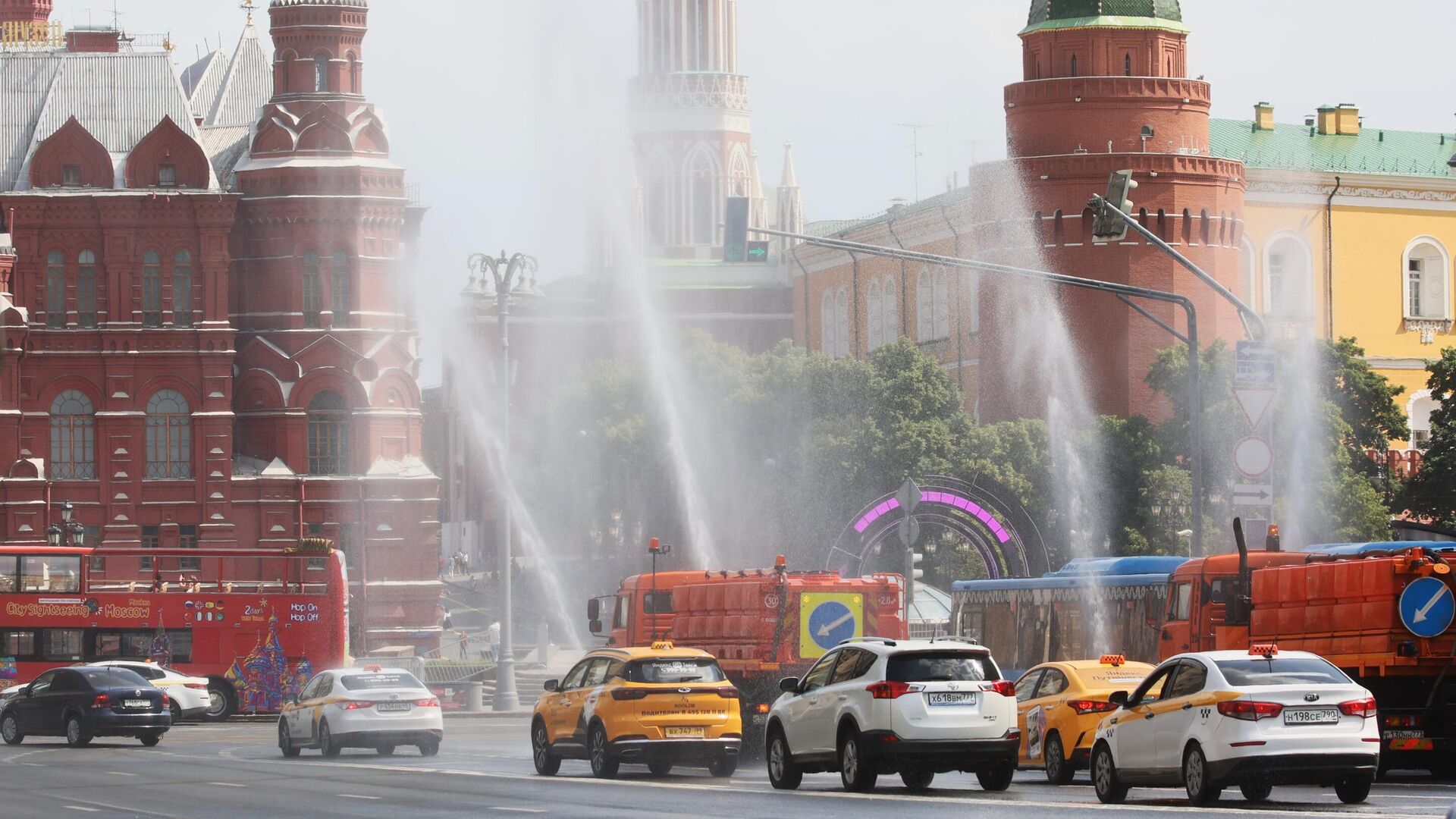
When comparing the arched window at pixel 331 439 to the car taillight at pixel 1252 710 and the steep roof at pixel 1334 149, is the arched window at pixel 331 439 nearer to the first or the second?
the steep roof at pixel 1334 149

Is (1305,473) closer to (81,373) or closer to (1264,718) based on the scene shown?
(81,373)

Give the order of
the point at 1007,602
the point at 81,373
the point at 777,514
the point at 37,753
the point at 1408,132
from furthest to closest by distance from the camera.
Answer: the point at 1408,132
the point at 81,373
the point at 777,514
the point at 1007,602
the point at 37,753

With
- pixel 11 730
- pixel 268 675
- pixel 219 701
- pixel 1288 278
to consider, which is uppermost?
pixel 1288 278

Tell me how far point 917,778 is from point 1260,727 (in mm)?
4628

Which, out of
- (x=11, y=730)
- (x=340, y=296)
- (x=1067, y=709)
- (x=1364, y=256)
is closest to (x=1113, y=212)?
(x=1067, y=709)

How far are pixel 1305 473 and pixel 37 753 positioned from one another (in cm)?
4059

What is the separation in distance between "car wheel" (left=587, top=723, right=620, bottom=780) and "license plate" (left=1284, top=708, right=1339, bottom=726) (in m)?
8.91

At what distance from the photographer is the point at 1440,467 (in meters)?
74.5

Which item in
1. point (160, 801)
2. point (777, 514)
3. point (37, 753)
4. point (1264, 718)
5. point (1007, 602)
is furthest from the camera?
point (777, 514)

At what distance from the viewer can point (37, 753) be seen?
3803 cm

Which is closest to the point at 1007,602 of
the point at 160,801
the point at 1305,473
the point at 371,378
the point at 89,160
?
the point at 160,801

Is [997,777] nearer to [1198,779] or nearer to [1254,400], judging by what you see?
[1198,779]

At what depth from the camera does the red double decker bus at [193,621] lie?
5188 centimetres

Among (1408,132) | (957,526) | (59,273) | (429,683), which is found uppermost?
(1408,132)
